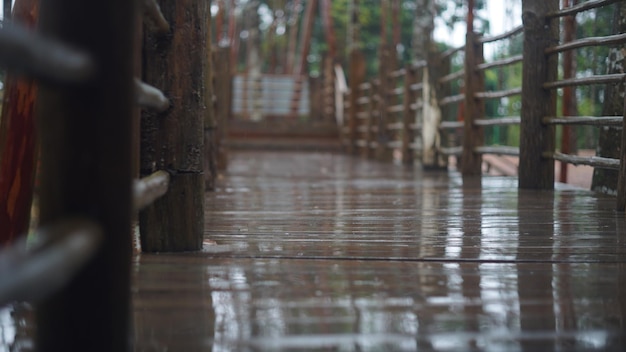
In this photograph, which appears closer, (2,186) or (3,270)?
(3,270)

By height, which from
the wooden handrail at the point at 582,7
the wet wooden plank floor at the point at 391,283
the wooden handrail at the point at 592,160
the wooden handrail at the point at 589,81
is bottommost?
the wet wooden plank floor at the point at 391,283

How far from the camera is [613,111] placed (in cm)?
→ 443

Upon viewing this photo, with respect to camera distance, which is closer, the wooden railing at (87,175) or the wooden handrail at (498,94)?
the wooden railing at (87,175)

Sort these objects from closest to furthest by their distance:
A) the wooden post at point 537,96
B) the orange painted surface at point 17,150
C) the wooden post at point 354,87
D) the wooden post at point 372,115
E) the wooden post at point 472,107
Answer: the orange painted surface at point 17,150 < the wooden post at point 537,96 < the wooden post at point 472,107 < the wooden post at point 372,115 < the wooden post at point 354,87

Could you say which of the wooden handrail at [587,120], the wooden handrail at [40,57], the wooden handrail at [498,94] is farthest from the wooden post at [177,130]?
the wooden handrail at [498,94]

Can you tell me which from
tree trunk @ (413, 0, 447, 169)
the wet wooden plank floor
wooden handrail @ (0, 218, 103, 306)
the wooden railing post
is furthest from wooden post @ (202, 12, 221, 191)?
wooden handrail @ (0, 218, 103, 306)

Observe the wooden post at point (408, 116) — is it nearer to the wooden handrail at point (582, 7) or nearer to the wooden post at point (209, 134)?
the wooden handrail at point (582, 7)

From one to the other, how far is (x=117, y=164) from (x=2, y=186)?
2.01m

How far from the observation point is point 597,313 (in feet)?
4.62

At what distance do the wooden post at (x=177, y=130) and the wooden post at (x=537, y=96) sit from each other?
2.68 meters

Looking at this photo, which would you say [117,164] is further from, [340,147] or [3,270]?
[340,147]

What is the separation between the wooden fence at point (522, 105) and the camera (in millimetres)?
4114

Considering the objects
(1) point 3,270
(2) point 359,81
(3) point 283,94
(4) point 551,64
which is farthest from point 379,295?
(3) point 283,94

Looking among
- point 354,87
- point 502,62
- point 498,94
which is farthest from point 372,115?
point 502,62
